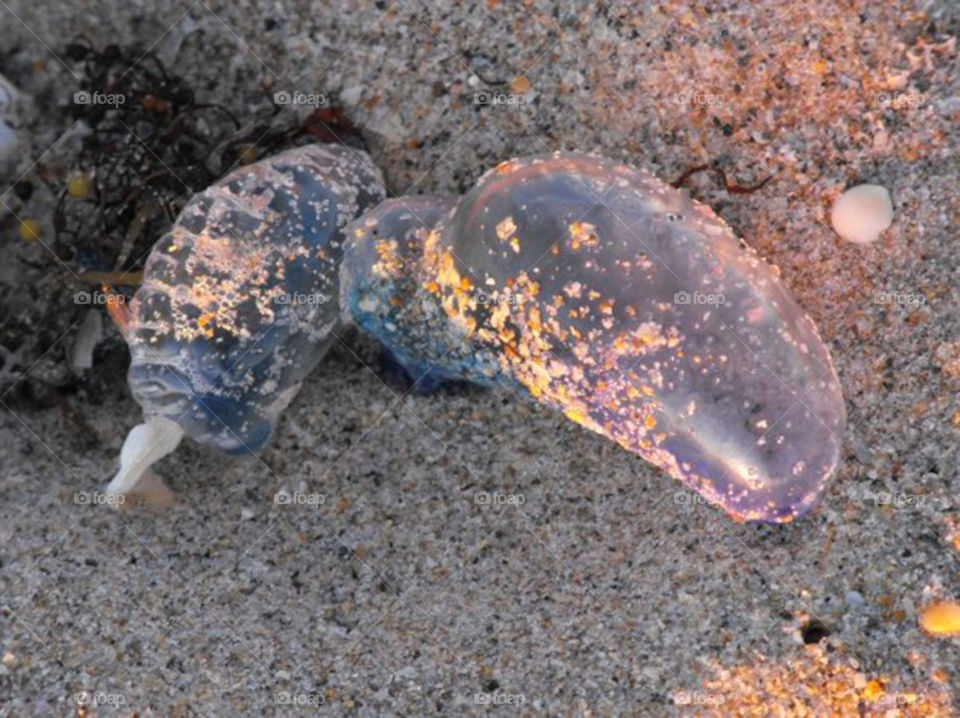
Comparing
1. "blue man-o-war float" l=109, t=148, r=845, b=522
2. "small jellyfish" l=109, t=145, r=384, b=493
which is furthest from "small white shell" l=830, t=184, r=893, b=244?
"small jellyfish" l=109, t=145, r=384, b=493

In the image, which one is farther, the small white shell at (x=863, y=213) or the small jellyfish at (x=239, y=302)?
the small jellyfish at (x=239, y=302)

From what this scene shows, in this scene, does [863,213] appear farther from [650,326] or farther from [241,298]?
[241,298]

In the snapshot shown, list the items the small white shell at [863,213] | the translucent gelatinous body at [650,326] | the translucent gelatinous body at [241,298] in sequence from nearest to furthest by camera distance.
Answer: the translucent gelatinous body at [650,326] < the small white shell at [863,213] < the translucent gelatinous body at [241,298]

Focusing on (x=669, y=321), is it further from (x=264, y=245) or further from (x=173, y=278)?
(x=173, y=278)

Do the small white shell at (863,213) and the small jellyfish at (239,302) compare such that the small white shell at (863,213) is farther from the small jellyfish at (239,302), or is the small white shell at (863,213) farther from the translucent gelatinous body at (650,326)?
the small jellyfish at (239,302)

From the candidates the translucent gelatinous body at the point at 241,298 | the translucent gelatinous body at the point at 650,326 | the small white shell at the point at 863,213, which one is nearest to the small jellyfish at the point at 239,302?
the translucent gelatinous body at the point at 241,298

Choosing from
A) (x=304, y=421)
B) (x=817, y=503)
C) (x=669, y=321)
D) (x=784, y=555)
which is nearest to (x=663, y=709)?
(x=784, y=555)
